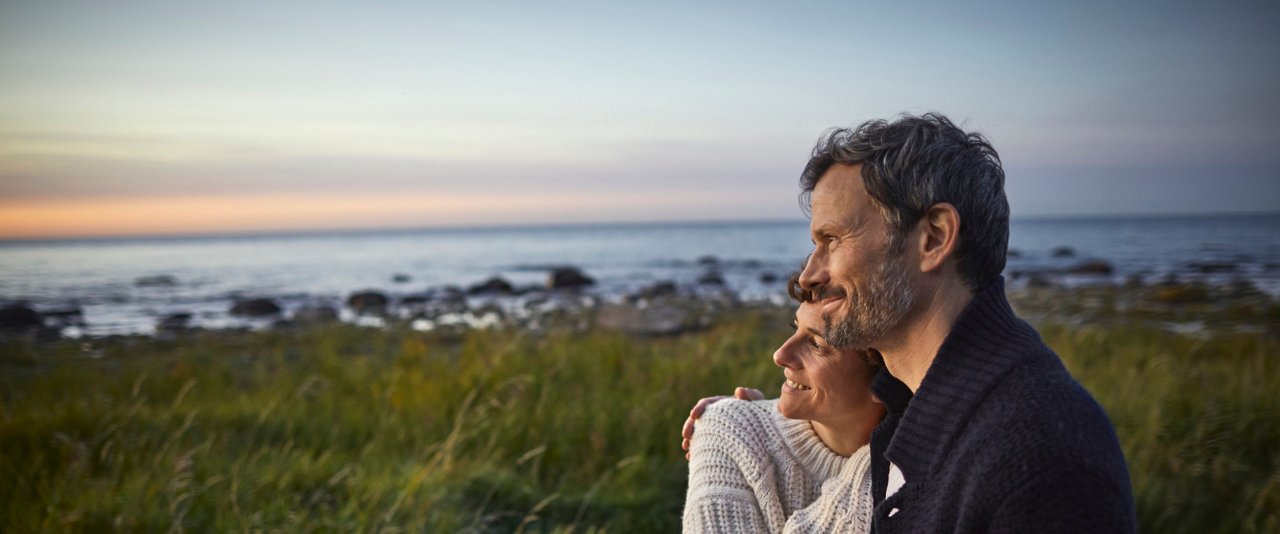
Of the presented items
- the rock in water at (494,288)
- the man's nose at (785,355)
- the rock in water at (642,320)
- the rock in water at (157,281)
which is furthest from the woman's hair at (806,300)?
the rock in water at (157,281)

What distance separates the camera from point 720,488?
2113mm

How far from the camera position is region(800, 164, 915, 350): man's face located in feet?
5.74

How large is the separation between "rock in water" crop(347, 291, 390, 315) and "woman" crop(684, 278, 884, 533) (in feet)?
73.2

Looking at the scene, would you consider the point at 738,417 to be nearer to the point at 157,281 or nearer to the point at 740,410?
the point at 740,410

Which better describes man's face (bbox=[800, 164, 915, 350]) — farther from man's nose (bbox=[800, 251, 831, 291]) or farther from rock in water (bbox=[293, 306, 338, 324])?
rock in water (bbox=[293, 306, 338, 324])

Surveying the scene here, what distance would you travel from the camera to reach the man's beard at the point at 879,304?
5.72 ft

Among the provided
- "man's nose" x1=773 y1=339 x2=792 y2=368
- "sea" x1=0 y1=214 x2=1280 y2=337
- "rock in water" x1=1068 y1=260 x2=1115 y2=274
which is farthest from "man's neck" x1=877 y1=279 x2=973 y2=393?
"rock in water" x1=1068 y1=260 x2=1115 y2=274

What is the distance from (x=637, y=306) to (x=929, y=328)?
57.0 feet

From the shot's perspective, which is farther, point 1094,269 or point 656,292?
point 1094,269

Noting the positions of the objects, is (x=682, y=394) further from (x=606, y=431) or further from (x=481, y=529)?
(x=481, y=529)

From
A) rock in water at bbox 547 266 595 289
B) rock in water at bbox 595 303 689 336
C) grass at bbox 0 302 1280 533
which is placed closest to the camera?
grass at bbox 0 302 1280 533

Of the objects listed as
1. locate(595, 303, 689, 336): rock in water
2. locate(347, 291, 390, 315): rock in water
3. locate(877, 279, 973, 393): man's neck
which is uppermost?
locate(877, 279, 973, 393): man's neck

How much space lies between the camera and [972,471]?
→ 1.49 meters

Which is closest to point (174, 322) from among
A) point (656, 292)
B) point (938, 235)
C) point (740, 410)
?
point (656, 292)
